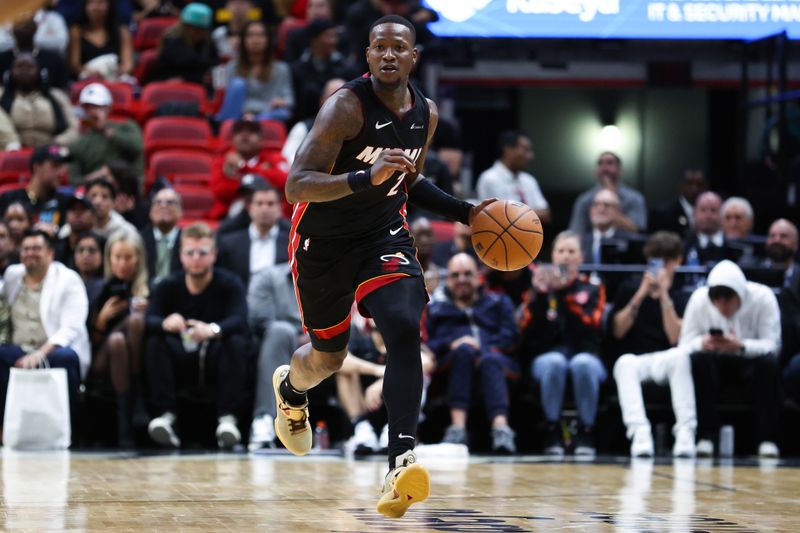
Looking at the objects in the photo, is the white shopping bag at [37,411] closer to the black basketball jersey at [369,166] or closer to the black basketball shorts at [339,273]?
the black basketball shorts at [339,273]

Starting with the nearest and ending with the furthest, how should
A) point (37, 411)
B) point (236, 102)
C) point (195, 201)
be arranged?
point (37, 411)
point (195, 201)
point (236, 102)

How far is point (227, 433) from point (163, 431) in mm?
439

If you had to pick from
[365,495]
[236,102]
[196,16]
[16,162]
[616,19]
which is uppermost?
[196,16]

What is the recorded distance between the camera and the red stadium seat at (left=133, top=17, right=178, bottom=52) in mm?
13711

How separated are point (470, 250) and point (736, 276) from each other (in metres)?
2.05

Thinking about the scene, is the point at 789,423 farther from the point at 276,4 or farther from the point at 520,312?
the point at 276,4

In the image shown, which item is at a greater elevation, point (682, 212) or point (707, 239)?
point (682, 212)

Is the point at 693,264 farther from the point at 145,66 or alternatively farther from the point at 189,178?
the point at 145,66

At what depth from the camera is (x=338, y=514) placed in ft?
16.4

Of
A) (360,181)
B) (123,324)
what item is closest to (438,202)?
(360,181)

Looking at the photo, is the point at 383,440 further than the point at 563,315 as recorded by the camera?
No

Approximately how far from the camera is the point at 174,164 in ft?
37.2

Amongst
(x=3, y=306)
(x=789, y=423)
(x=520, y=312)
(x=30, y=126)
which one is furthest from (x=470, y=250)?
(x=30, y=126)

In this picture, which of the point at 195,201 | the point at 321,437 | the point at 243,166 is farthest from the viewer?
the point at 195,201
